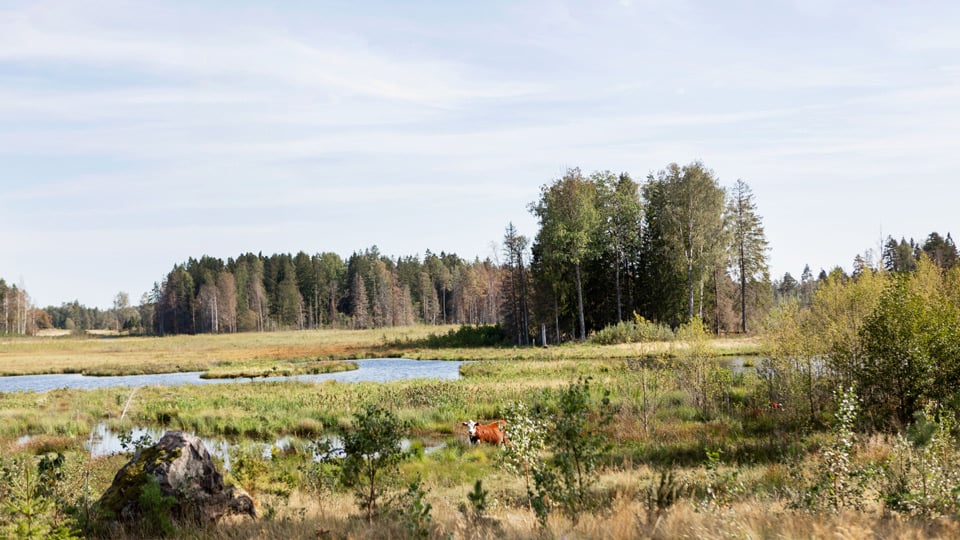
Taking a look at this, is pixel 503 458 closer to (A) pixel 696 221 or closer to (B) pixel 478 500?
(B) pixel 478 500

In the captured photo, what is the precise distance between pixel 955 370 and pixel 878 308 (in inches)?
76.6

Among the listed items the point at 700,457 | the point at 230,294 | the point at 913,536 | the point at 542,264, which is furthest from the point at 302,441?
the point at 230,294

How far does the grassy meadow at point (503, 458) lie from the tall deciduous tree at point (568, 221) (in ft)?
48.0

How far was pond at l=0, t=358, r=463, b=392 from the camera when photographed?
37.7 metres

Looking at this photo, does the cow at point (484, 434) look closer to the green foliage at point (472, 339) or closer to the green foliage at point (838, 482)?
the green foliage at point (838, 482)

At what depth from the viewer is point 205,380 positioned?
1578 inches

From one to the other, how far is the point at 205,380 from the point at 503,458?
1352 inches

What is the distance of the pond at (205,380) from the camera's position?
37.7m

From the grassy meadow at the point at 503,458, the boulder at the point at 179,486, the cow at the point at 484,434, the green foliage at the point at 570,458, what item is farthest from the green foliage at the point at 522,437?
the cow at the point at 484,434

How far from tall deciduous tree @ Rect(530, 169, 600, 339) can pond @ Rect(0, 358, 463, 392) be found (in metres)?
11.8

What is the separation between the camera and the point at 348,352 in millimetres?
58938

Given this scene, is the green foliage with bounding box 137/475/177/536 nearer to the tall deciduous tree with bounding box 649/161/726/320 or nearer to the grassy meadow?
the grassy meadow

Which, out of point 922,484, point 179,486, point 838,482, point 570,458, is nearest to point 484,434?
point 179,486

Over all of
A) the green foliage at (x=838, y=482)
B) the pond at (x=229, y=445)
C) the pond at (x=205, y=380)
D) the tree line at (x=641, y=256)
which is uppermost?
the tree line at (x=641, y=256)
